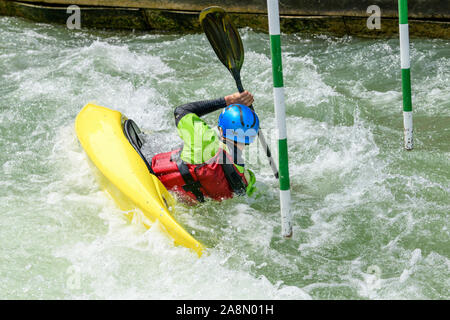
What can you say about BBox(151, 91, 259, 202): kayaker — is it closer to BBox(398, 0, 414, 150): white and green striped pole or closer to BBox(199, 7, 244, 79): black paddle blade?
BBox(199, 7, 244, 79): black paddle blade

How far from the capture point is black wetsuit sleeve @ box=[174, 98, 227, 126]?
11.2 ft

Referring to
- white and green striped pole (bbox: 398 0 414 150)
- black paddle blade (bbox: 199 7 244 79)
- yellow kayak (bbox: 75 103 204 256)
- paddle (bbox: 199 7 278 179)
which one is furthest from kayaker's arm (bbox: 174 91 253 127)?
white and green striped pole (bbox: 398 0 414 150)

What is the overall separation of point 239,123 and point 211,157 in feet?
0.82

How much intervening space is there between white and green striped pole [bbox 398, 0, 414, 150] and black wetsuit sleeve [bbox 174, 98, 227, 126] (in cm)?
135

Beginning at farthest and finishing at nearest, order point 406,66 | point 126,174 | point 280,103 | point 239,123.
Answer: point 406,66 < point 126,174 < point 239,123 < point 280,103

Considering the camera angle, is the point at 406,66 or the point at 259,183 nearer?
the point at 259,183

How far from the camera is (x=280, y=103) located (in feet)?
9.20

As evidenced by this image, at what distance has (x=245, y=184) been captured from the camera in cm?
334

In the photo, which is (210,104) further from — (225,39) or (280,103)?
(280,103)

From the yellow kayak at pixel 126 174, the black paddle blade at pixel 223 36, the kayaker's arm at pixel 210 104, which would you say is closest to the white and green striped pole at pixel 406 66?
the black paddle blade at pixel 223 36

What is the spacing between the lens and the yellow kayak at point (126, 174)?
3.05 m

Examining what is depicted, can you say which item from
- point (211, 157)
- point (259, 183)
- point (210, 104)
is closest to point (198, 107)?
point (210, 104)

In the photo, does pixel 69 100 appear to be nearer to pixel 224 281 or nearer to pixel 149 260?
pixel 149 260
